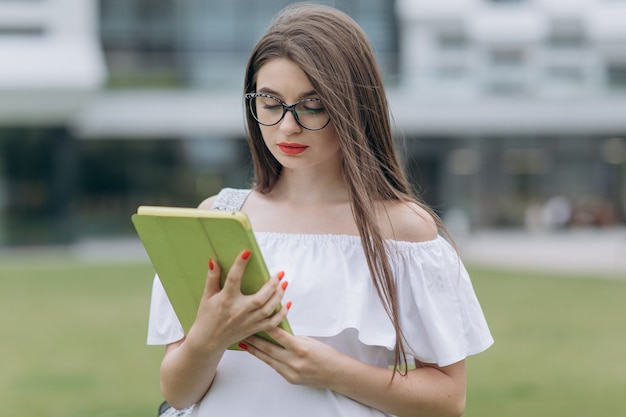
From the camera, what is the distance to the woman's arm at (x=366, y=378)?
66.7 inches

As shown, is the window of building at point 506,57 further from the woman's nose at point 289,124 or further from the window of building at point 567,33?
the woman's nose at point 289,124

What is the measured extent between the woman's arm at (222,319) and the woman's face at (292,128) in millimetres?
368

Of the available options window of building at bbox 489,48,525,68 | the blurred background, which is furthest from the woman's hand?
window of building at bbox 489,48,525,68

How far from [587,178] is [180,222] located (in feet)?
105

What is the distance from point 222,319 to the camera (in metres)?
1.63

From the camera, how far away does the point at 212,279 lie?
1615 millimetres

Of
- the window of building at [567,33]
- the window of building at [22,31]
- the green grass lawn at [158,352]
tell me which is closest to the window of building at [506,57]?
the window of building at [567,33]

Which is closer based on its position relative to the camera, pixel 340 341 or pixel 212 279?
pixel 212 279

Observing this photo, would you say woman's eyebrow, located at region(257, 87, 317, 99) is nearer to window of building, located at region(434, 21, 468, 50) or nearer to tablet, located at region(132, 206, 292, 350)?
tablet, located at region(132, 206, 292, 350)

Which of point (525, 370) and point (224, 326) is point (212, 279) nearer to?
point (224, 326)

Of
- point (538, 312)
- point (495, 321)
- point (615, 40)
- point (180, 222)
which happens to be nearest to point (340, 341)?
point (180, 222)

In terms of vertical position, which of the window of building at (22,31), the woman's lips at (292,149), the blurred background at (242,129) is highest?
the window of building at (22,31)

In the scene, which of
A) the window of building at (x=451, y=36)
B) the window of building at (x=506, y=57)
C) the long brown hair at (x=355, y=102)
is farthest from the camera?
the window of building at (x=506, y=57)

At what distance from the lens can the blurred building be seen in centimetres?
2550
